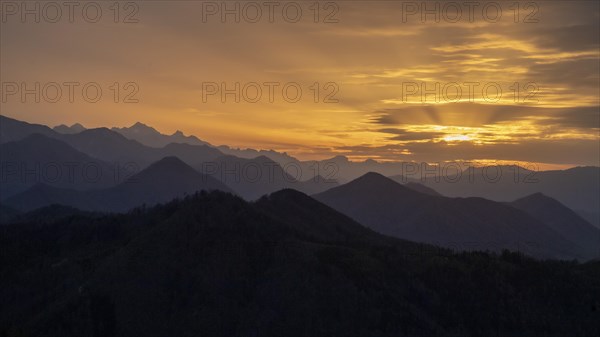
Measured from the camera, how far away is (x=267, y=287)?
4090 inches

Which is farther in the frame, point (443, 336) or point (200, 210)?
point (200, 210)

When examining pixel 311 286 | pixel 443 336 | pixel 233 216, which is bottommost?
pixel 443 336

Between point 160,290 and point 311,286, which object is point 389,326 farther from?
point 160,290

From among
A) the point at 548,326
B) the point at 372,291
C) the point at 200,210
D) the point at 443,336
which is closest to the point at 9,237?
the point at 200,210

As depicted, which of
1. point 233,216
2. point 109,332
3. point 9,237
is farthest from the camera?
point 9,237

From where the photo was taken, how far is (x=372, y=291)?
10300 centimetres

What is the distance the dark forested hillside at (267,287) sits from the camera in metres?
96.2

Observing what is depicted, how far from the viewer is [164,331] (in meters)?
94.3

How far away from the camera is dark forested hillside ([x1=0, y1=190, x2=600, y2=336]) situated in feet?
316

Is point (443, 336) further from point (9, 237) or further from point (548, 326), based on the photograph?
point (9, 237)

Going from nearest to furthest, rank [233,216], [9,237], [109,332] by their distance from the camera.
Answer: [109,332], [233,216], [9,237]

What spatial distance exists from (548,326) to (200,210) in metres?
73.2

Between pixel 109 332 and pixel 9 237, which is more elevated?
pixel 9 237

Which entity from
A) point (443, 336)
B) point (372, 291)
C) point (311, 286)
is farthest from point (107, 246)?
point (443, 336)
